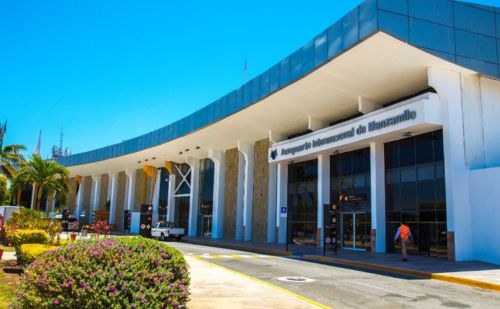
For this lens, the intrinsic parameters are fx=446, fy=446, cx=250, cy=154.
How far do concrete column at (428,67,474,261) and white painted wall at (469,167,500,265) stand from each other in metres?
0.23

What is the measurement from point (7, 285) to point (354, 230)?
1990 cm

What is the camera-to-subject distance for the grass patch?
8266 mm

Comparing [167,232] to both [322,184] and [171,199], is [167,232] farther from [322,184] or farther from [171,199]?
[322,184]

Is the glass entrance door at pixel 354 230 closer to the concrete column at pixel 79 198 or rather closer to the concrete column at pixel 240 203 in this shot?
the concrete column at pixel 240 203

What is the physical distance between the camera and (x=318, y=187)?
28.0 m

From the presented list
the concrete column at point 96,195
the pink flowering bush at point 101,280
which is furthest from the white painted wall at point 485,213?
the concrete column at point 96,195

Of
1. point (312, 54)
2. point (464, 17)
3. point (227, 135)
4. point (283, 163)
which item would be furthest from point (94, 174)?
point (464, 17)

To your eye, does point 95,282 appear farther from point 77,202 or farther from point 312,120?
point 77,202

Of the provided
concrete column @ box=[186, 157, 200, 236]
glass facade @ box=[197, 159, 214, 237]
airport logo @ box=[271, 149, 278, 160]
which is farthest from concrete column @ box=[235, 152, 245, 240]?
concrete column @ box=[186, 157, 200, 236]

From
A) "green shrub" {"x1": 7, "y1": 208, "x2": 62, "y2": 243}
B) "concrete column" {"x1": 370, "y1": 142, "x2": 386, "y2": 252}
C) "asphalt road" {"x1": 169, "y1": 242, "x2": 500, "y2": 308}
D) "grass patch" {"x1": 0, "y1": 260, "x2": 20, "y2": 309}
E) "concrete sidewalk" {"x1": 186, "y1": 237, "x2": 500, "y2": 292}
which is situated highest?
"concrete column" {"x1": 370, "y1": 142, "x2": 386, "y2": 252}

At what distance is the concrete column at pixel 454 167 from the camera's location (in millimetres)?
18266

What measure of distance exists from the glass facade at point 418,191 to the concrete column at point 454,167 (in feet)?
4.92

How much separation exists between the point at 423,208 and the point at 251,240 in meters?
16.5

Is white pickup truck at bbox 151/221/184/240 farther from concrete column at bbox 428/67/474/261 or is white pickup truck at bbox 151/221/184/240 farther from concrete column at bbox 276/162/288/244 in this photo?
concrete column at bbox 428/67/474/261
